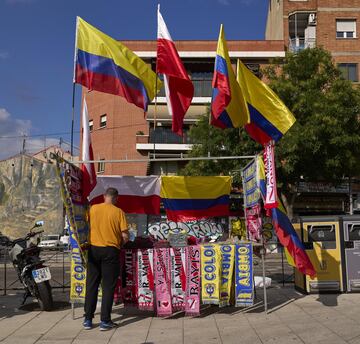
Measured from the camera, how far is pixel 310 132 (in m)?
20.9

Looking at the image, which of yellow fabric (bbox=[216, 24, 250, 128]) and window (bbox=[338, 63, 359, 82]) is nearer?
yellow fabric (bbox=[216, 24, 250, 128])

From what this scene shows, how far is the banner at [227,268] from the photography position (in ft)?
23.9

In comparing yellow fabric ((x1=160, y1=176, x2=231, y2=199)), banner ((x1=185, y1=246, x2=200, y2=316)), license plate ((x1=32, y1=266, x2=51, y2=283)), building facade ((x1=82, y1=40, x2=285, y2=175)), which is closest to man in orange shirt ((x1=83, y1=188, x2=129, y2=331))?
banner ((x1=185, y1=246, x2=200, y2=316))

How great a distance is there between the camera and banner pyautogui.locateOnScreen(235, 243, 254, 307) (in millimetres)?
7289

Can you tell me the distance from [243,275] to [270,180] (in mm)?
1534

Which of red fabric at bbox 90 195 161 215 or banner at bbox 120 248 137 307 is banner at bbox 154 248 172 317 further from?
red fabric at bbox 90 195 161 215

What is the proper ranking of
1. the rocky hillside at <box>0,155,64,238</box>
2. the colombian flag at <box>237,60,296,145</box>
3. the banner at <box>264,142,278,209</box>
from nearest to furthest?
the banner at <box>264,142,278,209</box> → the colombian flag at <box>237,60,296,145</box> → the rocky hillside at <box>0,155,64,238</box>

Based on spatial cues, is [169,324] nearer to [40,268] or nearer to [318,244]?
[40,268]

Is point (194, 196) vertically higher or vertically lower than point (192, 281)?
higher

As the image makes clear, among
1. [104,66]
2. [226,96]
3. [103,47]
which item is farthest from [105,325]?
[103,47]

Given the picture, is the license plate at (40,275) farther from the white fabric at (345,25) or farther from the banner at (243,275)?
the white fabric at (345,25)

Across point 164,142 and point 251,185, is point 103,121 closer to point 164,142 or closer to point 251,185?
point 164,142

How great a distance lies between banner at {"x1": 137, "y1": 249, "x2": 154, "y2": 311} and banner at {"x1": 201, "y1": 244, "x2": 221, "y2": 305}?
777mm

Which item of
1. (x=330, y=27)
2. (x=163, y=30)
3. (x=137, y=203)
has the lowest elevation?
(x=137, y=203)
